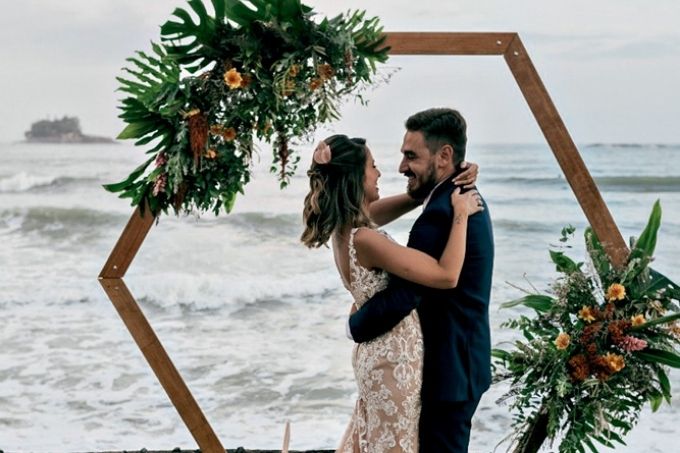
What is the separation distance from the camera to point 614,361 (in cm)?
416

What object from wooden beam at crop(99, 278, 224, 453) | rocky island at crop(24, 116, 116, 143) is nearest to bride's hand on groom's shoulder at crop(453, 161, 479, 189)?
wooden beam at crop(99, 278, 224, 453)

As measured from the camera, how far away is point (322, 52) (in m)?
3.72

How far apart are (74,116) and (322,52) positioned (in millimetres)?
9916

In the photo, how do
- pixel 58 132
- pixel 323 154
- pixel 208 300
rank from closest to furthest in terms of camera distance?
pixel 323 154, pixel 208 300, pixel 58 132

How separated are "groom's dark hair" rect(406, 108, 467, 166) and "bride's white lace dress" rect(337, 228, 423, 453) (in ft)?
1.38

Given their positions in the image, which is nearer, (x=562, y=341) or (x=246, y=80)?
(x=246, y=80)

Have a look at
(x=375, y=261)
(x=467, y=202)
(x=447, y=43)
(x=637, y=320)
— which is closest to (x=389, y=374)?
(x=375, y=261)

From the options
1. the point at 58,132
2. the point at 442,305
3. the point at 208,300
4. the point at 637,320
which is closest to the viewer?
the point at 442,305

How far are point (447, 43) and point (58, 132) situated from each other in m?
9.85

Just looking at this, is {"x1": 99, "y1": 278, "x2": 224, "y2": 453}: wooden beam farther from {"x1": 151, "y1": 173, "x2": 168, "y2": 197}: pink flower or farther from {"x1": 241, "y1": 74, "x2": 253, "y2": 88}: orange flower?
{"x1": 241, "y1": 74, "x2": 253, "y2": 88}: orange flower

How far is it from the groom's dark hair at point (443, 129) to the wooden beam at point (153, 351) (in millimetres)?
1365

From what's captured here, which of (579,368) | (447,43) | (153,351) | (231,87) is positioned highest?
(447,43)

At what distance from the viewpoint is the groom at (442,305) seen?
3.41 metres

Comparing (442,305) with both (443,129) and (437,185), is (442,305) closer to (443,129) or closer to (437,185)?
(437,185)
